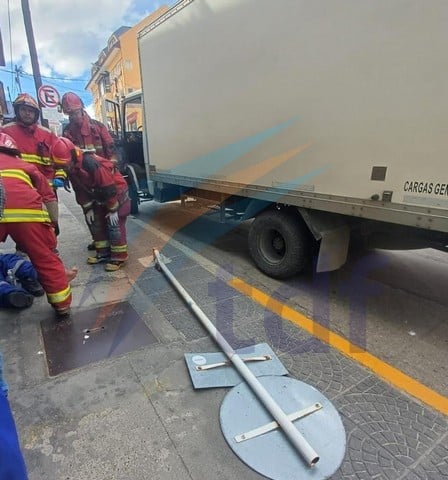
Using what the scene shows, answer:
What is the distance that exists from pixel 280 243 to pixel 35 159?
125 inches

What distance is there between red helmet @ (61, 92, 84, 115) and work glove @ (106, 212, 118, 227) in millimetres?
1965

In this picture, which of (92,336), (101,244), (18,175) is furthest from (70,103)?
(92,336)

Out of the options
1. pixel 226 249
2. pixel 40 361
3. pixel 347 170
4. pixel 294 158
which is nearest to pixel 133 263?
pixel 226 249

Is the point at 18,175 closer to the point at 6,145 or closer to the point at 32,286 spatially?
the point at 6,145

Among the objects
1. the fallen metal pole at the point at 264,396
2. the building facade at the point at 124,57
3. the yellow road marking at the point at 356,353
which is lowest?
the yellow road marking at the point at 356,353

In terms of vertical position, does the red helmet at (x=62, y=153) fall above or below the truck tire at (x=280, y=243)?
above

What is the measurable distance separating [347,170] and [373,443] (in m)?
1.95

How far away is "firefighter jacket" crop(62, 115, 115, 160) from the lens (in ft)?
16.8

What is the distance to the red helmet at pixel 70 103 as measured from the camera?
479 centimetres

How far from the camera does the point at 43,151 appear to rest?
3977 mm

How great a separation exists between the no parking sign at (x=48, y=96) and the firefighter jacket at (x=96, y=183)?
17.6 ft

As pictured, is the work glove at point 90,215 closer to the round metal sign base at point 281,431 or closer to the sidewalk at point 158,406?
the sidewalk at point 158,406

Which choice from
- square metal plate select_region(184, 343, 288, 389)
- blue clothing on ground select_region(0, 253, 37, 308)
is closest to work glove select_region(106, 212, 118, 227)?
blue clothing on ground select_region(0, 253, 37, 308)

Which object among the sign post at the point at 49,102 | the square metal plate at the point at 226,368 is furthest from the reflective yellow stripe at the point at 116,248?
the sign post at the point at 49,102
